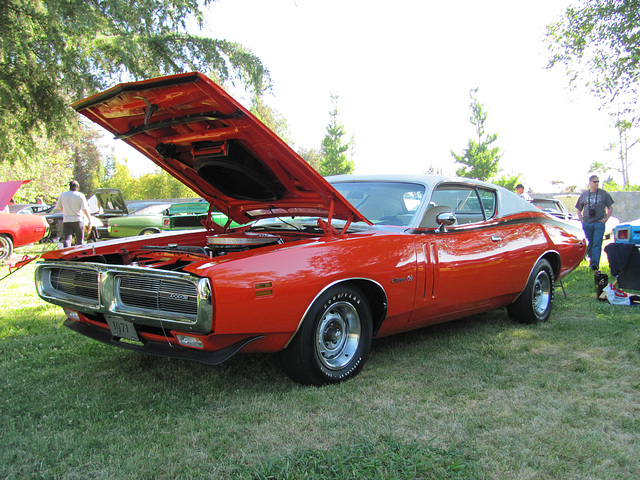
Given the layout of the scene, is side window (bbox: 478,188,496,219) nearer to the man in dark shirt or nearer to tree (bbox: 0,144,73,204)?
the man in dark shirt

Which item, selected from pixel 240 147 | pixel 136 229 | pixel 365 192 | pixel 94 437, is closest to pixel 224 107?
pixel 240 147

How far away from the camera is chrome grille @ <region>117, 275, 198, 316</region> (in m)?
2.69

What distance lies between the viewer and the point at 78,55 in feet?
32.6

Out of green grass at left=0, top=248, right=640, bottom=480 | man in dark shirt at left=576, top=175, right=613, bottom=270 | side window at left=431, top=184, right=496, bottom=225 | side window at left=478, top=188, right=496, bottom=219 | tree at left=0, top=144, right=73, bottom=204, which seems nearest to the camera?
green grass at left=0, top=248, right=640, bottom=480

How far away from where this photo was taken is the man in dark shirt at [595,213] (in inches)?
314

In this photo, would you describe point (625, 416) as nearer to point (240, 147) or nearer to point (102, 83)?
point (240, 147)

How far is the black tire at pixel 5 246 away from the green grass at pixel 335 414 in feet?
23.4

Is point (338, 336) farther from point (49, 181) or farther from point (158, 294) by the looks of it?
point (49, 181)

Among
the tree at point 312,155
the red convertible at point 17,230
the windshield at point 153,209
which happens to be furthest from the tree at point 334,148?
the red convertible at point 17,230

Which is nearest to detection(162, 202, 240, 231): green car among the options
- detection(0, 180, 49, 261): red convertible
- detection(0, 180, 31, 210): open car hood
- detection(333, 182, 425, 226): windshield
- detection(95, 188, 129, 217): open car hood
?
detection(95, 188, 129, 217): open car hood

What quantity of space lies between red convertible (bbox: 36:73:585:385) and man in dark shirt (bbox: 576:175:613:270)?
4.04 meters

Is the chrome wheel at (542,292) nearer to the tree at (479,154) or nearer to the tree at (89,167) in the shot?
the tree at (479,154)

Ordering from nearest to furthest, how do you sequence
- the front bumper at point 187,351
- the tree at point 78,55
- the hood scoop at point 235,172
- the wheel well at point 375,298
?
the front bumper at point 187,351 → the wheel well at point 375,298 → the hood scoop at point 235,172 → the tree at point 78,55

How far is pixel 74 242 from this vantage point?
1005 cm
